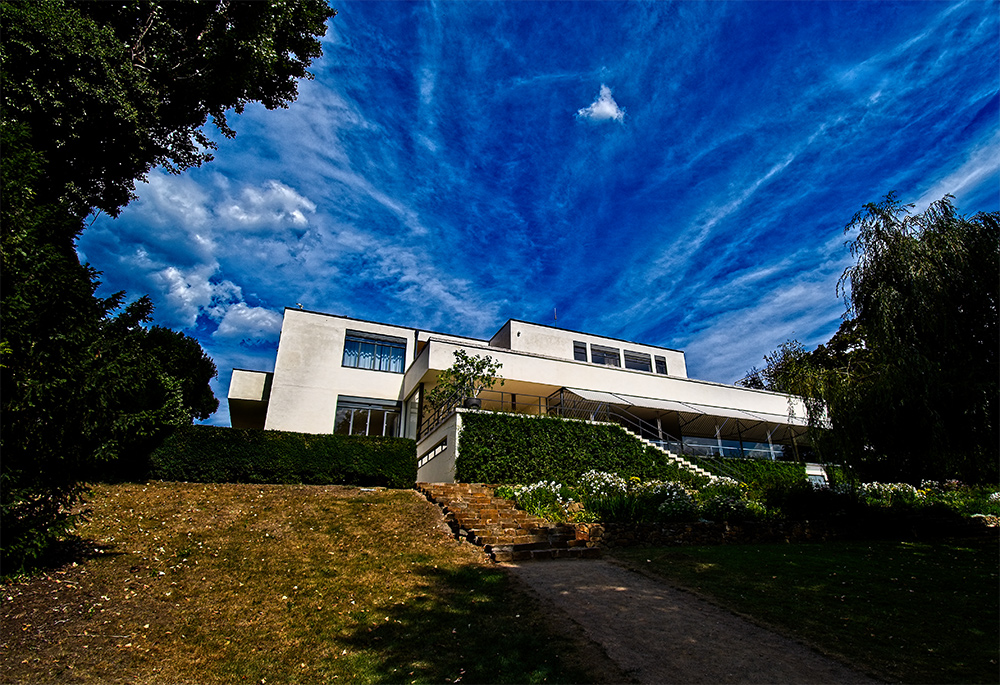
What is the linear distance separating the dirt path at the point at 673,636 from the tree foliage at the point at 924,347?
7.29 metres

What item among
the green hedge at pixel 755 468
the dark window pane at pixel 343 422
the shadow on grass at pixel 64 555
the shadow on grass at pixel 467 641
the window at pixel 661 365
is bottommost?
the shadow on grass at pixel 467 641

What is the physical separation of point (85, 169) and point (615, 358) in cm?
2620

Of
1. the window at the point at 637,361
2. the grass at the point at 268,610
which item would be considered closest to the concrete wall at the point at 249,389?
the grass at the point at 268,610

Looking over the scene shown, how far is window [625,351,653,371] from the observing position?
3067 cm

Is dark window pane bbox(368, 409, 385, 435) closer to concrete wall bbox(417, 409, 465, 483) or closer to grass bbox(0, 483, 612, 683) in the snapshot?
concrete wall bbox(417, 409, 465, 483)

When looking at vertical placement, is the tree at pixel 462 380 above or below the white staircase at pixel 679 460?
above

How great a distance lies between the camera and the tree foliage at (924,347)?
932cm

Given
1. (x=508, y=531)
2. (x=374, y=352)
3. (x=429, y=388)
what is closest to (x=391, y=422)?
(x=429, y=388)

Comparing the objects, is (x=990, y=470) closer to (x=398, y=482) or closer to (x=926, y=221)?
(x=926, y=221)

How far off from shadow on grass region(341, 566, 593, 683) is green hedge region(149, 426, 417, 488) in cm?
987

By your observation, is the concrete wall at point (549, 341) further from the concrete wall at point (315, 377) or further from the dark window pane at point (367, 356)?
the dark window pane at point (367, 356)

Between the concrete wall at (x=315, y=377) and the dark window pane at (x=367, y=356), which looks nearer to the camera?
the concrete wall at (x=315, y=377)

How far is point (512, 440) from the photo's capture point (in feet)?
54.5

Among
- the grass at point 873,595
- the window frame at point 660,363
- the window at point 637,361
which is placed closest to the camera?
the grass at point 873,595
